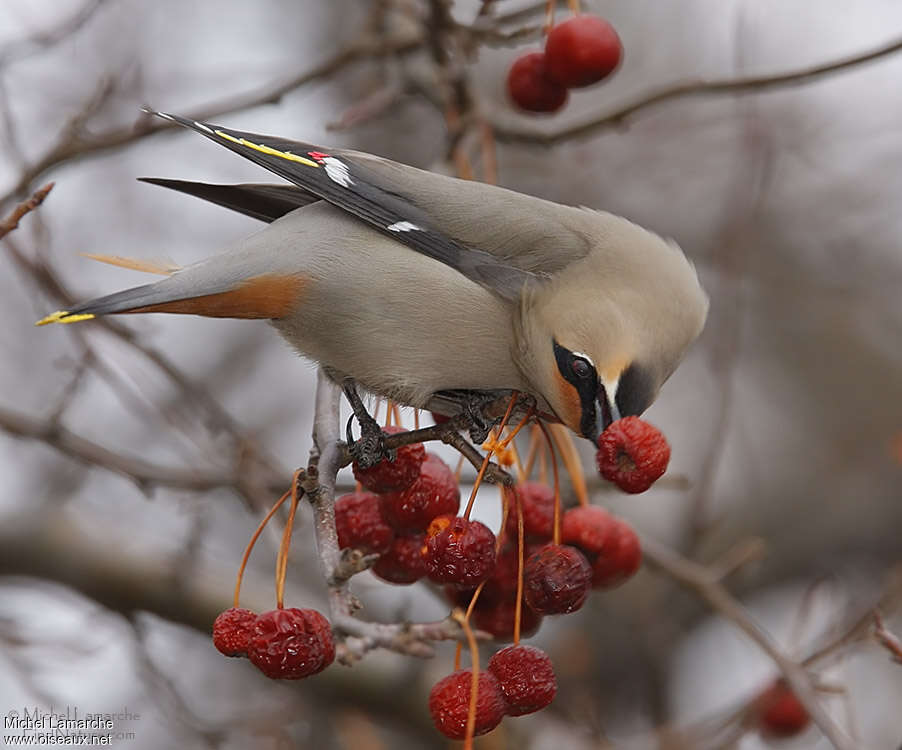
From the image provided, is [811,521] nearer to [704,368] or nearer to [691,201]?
[704,368]

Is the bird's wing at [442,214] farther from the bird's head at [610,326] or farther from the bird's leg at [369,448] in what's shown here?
the bird's leg at [369,448]

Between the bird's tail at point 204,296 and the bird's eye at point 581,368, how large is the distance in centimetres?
65

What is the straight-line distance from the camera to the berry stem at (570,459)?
8.50 feet

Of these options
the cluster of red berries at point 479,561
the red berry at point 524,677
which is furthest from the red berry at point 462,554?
the red berry at point 524,677

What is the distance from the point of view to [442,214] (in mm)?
2711

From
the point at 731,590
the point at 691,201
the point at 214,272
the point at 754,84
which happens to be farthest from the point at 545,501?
the point at 691,201

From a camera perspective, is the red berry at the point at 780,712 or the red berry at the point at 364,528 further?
the red berry at the point at 780,712

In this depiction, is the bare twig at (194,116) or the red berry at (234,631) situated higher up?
the bare twig at (194,116)

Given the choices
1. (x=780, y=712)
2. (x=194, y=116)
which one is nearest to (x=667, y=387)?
(x=780, y=712)

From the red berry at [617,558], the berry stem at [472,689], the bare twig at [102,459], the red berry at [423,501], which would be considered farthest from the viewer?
the bare twig at [102,459]

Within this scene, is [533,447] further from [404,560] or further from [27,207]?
[27,207]

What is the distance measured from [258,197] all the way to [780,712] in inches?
90.5

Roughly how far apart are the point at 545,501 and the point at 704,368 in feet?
13.4

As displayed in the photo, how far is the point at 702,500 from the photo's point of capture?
12.4 feet
